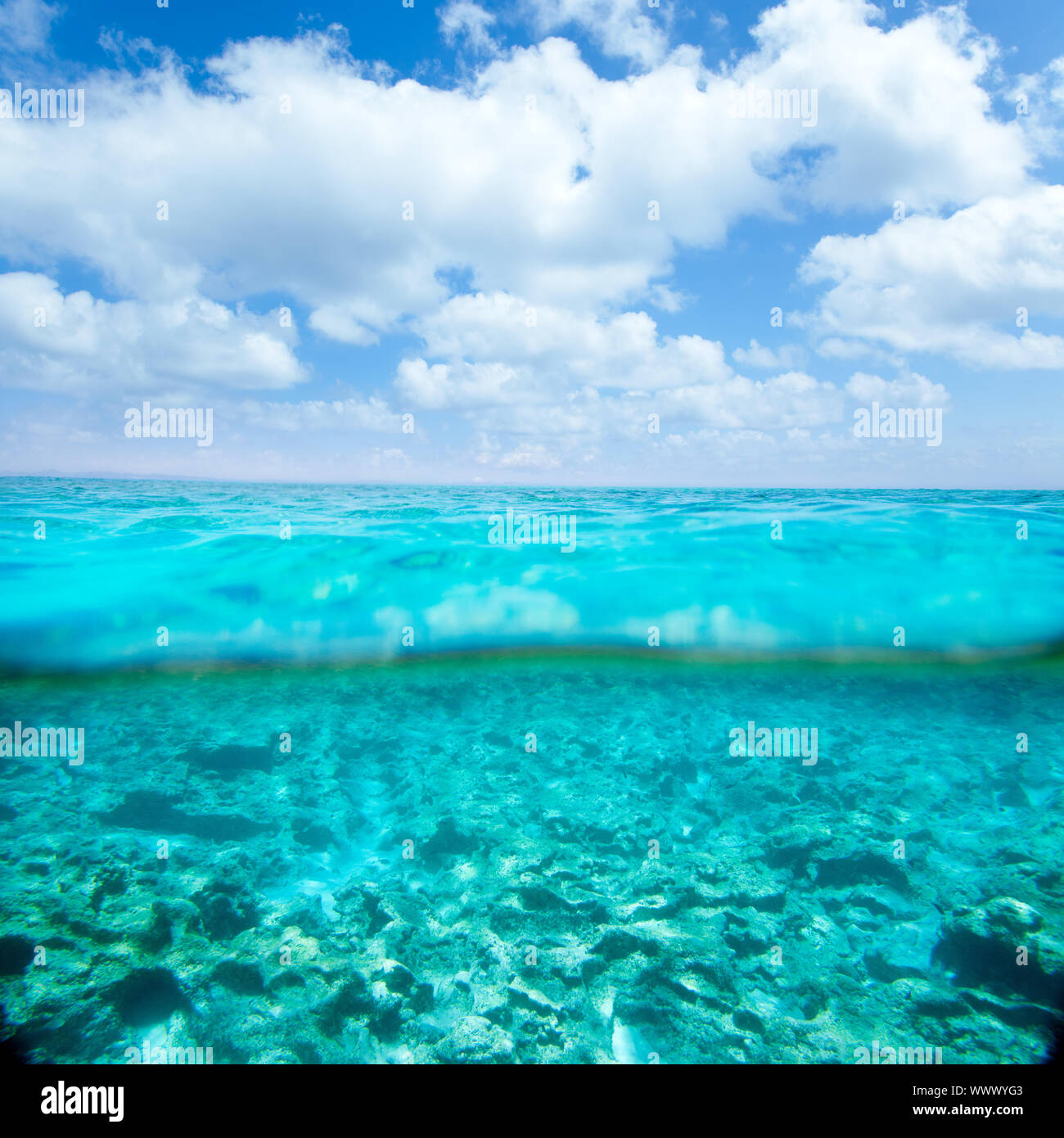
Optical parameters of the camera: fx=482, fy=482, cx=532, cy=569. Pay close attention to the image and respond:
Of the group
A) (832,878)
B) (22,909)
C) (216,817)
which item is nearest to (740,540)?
(832,878)

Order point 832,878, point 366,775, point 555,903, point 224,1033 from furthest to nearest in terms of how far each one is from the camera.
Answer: point 366,775 < point 832,878 < point 555,903 < point 224,1033

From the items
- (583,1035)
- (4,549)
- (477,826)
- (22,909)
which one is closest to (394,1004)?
(583,1035)

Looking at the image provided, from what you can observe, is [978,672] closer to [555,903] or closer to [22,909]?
[555,903]

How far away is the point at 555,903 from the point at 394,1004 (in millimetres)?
1853

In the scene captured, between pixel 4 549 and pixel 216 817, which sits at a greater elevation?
pixel 4 549

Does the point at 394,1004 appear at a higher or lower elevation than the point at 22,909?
lower

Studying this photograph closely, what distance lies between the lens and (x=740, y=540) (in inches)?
542

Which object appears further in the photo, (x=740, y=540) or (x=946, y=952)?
(x=740, y=540)

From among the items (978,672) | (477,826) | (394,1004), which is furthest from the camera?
(978,672)

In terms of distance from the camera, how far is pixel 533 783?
8.01 m

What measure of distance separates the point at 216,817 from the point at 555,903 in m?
5.13

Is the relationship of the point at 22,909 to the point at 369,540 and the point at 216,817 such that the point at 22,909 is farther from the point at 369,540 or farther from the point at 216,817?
the point at 369,540

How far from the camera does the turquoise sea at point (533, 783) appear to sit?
424 cm

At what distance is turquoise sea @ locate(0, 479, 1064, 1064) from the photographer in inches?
167
